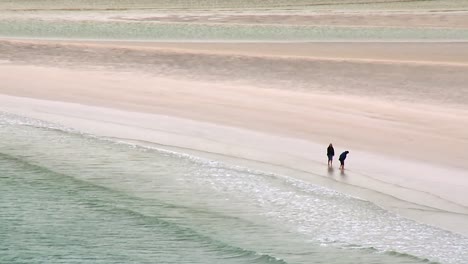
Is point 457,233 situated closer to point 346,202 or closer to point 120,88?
point 346,202

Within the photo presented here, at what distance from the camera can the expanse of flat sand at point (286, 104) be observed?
1296 cm

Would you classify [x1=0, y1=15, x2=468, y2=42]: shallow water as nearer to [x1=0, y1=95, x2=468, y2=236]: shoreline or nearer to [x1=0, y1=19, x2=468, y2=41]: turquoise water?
[x1=0, y1=19, x2=468, y2=41]: turquoise water

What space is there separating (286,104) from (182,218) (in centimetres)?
676

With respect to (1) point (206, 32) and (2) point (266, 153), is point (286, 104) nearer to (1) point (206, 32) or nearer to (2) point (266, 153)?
(2) point (266, 153)

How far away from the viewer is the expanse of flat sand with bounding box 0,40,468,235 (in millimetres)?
12961

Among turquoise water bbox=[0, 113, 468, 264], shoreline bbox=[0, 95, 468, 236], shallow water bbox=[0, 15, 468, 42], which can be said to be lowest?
turquoise water bbox=[0, 113, 468, 264]

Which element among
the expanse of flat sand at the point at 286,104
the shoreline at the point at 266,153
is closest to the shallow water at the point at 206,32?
the expanse of flat sand at the point at 286,104

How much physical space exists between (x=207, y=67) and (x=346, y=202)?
10918 mm

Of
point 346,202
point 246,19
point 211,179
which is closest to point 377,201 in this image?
point 346,202

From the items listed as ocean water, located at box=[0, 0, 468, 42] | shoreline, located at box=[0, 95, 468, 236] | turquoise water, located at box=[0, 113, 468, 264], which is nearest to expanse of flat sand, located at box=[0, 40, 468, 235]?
shoreline, located at box=[0, 95, 468, 236]

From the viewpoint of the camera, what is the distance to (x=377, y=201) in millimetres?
11656

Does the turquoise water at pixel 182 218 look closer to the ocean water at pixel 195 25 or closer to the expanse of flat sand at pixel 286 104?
the expanse of flat sand at pixel 286 104

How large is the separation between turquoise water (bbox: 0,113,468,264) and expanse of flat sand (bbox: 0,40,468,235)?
0.53m

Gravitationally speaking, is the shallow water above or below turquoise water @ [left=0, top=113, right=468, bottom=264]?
above
